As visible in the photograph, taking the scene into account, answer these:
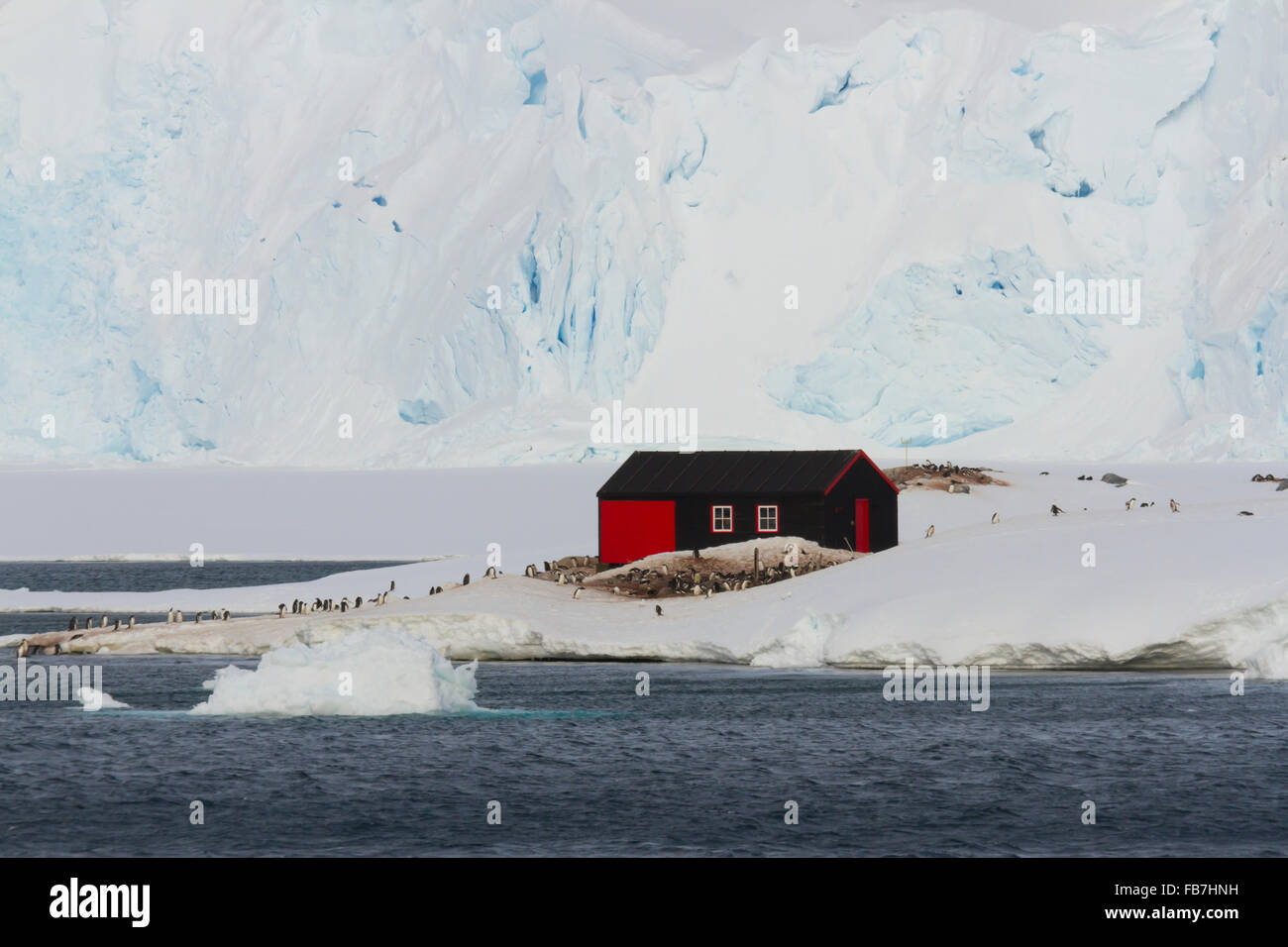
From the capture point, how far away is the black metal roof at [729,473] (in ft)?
143

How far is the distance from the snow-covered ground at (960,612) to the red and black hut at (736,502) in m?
4.78

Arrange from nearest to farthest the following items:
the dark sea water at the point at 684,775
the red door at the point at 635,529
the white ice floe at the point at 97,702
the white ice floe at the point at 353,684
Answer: the dark sea water at the point at 684,775, the white ice floe at the point at 353,684, the white ice floe at the point at 97,702, the red door at the point at 635,529

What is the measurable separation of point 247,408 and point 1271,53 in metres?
52.0

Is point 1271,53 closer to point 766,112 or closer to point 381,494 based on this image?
point 766,112

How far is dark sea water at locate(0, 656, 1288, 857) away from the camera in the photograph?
57.1 ft

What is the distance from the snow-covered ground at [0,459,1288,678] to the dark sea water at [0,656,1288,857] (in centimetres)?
108

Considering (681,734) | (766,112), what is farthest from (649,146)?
(681,734)

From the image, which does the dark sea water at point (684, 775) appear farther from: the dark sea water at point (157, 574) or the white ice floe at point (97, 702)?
the dark sea water at point (157, 574)

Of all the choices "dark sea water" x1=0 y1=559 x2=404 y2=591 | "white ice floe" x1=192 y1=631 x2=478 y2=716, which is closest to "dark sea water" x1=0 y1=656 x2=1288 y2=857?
"white ice floe" x1=192 y1=631 x2=478 y2=716

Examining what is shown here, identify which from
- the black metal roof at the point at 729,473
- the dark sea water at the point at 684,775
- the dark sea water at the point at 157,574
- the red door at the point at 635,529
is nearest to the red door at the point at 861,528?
the black metal roof at the point at 729,473

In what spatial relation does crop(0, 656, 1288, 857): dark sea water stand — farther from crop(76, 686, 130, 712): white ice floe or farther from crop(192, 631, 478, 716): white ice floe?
crop(192, 631, 478, 716): white ice floe

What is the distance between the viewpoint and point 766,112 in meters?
86.9

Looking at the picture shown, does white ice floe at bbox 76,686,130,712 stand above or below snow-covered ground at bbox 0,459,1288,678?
below

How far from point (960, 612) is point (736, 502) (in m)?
13.0
